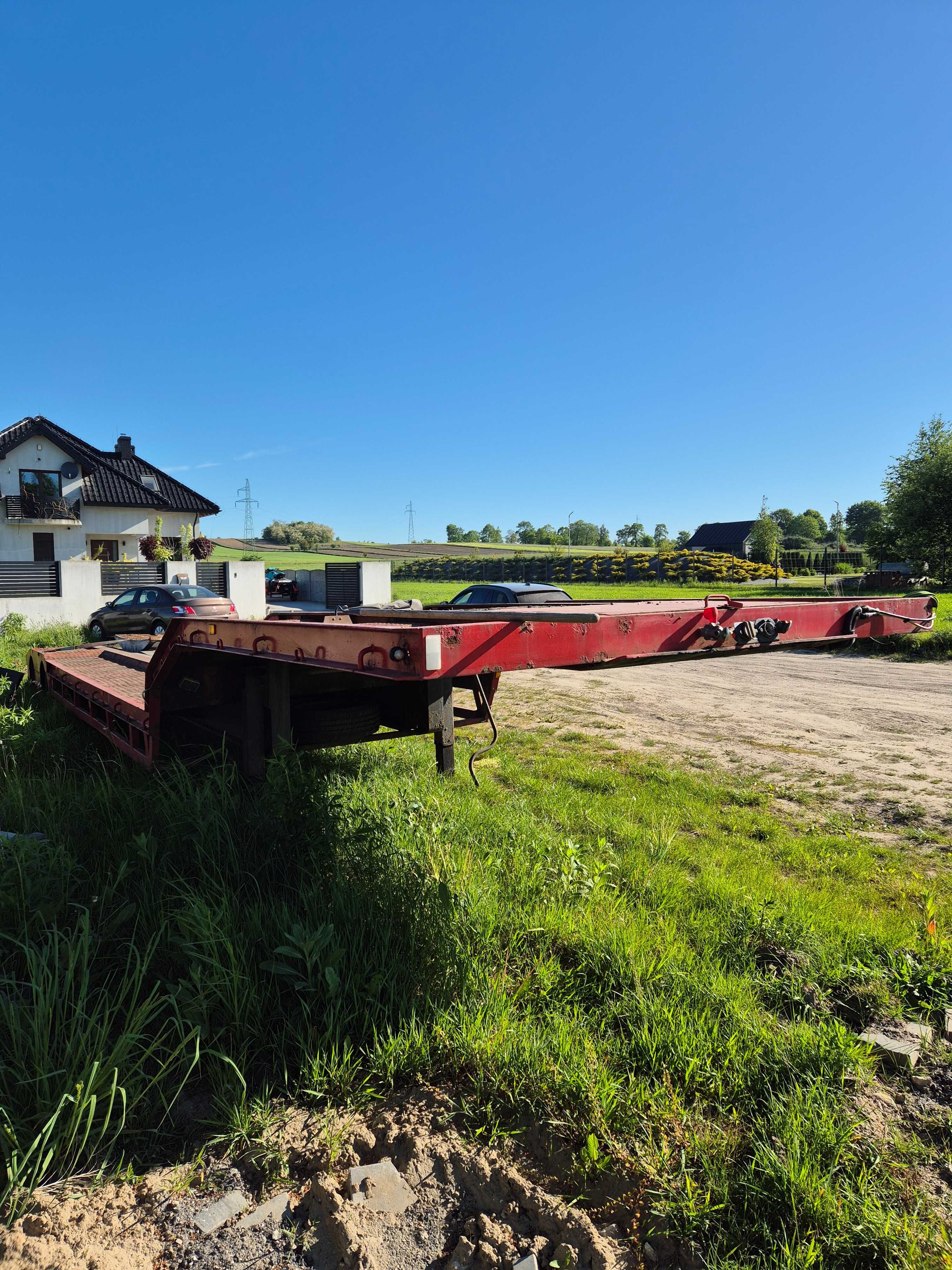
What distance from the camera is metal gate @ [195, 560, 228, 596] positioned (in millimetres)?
25406

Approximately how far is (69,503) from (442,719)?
40655mm

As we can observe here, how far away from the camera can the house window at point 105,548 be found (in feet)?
131

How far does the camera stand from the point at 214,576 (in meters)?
25.7

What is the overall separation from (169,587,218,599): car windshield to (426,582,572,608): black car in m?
9.77

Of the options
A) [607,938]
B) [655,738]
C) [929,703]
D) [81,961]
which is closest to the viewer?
[81,961]

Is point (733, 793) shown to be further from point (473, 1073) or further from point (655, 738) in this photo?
point (473, 1073)

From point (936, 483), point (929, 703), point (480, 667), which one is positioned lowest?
point (929, 703)

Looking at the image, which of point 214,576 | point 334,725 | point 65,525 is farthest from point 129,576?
point 334,725

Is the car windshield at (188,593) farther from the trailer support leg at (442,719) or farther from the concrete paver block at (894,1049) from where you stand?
the concrete paver block at (894,1049)

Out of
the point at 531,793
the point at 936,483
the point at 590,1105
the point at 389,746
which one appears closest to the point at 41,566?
the point at 389,746

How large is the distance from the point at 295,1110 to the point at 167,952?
0.84 metres

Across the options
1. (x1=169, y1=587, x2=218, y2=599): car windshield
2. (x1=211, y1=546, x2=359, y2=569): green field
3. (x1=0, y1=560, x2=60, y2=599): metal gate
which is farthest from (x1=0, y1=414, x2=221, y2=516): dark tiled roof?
(x1=169, y1=587, x2=218, y2=599): car windshield

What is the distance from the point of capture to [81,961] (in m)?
2.56

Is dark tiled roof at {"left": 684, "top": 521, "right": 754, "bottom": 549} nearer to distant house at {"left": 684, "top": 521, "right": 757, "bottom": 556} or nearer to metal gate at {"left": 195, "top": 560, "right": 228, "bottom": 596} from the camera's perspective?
distant house at {"left": 684, "top": 521, "right": 757, "bottom": 556}
